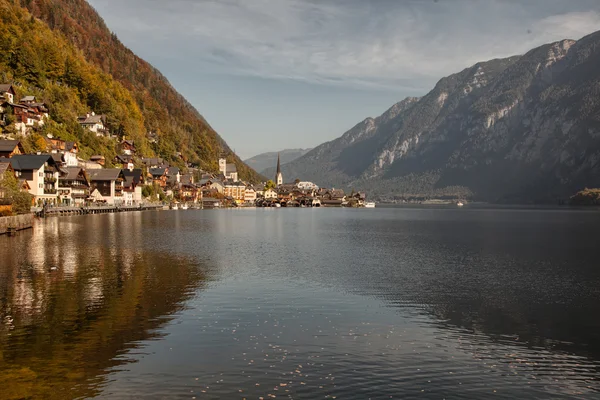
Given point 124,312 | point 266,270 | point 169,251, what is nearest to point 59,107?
point 169,251

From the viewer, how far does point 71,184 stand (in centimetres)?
13862

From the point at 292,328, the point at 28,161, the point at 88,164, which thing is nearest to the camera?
the point at 292,328

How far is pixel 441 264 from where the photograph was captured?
51.7 m

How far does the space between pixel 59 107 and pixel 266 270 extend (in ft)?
467

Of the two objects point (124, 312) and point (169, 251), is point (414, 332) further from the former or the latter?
point (169, 251)

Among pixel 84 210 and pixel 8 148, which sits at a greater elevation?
pixel 8 148

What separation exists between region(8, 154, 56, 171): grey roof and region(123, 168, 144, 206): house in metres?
56.1

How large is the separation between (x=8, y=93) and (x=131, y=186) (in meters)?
48.9

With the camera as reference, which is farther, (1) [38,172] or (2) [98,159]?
(2) [98,159]

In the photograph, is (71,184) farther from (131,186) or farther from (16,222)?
(16,222)

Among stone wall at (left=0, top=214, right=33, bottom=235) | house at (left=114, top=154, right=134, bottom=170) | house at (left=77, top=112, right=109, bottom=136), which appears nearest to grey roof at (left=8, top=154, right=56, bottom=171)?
stone wall at (left=0, top=214, right=33, bottom=235)

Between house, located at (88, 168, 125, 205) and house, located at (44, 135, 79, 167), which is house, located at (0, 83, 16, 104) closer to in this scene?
house, located at (44, 135, 79, 167)

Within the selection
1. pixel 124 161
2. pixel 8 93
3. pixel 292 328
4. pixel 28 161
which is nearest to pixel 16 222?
pixel 28 161

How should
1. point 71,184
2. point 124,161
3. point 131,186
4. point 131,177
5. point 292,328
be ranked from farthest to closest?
point 124,161
point 131,177
point 131,186
point 71,184
point 292,328
